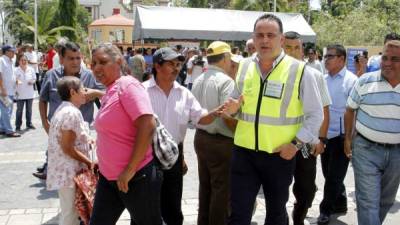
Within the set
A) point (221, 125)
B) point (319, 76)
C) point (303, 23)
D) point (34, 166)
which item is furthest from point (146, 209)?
point (303, 23)

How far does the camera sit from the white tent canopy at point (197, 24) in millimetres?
17922

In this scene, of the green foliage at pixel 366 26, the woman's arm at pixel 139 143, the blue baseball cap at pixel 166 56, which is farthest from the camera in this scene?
the green foliage at pixel 366 26

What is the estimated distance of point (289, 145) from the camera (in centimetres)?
343

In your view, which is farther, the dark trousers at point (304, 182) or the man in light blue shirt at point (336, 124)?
the man in light blue shirt at point (336, 124)

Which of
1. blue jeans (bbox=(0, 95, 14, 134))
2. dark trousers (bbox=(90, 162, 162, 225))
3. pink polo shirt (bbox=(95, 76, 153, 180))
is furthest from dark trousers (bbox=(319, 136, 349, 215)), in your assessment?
blue jeans (bbox=(0, 95, 14, 134))

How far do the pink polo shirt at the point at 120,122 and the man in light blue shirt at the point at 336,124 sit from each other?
272cm

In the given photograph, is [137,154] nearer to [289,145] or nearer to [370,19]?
[289,145]

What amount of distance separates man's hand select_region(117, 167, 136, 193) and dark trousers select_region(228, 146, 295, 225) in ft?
3.05

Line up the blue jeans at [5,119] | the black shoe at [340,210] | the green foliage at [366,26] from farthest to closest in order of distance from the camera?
the green foliage at [366,26] < the blue jeans at [5,119] < the black shoe at [340,210]

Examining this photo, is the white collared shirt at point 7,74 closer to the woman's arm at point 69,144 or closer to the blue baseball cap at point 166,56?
the woman's arm at point 69,144

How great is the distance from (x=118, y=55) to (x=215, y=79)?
4.20 feet

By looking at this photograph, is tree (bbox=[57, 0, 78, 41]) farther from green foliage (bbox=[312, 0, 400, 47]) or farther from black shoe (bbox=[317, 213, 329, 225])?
black shoe (bbox=[317, 213, 329, 225])

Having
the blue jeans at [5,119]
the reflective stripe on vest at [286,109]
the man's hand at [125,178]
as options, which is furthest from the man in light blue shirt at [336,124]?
the blue jeans at [5,119]

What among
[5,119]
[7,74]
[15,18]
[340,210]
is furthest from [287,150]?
[15,18]
